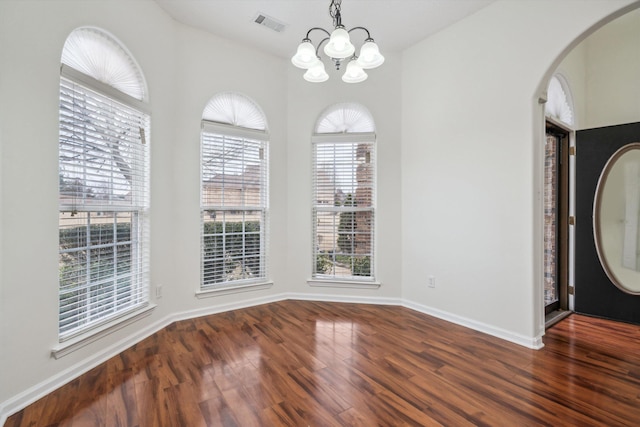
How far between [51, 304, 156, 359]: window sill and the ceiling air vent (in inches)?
121

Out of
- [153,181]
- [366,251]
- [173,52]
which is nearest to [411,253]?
[366,251]

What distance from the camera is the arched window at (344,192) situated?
3869 mm

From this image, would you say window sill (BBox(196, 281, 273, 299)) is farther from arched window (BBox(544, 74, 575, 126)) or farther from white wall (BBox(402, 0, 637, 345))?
arched window (BBox(544, 74, 575, 126))

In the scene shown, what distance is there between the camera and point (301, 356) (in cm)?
247

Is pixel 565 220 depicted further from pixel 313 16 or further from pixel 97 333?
pixel 97 333

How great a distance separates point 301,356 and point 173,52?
3272 mm

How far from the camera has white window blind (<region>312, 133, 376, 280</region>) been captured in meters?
3.87

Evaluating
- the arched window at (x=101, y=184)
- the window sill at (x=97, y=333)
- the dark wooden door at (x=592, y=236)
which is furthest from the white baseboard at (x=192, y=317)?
the dark wooden door at (x=592, y=236)

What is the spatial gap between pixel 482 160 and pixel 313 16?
2.24 meters

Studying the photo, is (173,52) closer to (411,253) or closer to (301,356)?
(301,356)

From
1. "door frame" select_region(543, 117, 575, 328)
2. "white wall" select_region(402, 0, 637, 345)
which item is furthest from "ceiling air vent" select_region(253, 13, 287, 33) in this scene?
"door frame" select_region(543, 117, 575, 328)

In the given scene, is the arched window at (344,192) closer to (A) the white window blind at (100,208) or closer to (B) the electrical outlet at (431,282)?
(B) the electrical outlet at (431,282)

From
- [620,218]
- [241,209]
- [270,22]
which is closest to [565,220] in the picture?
[620,218]

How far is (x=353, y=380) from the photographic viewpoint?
2119 millimetres
